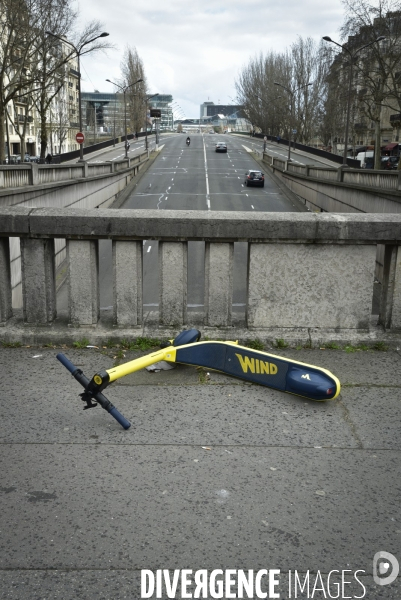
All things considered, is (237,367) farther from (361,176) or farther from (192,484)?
(361,176)

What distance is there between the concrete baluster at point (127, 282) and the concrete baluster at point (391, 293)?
7.31 feet

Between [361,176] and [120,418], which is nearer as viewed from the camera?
[120,418]

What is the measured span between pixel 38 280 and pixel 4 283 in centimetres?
35

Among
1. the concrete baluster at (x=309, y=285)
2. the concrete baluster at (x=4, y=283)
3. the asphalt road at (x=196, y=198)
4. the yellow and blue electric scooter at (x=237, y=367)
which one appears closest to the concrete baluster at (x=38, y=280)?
the concrete baluster at (x=4, y=283)

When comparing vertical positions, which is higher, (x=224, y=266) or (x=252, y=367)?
(x=224, y=266)

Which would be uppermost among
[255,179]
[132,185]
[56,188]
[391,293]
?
[391,293]

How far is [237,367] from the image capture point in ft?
14.7

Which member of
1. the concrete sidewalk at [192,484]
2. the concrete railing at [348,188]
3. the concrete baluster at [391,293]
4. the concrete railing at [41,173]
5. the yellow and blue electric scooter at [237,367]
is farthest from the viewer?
the concrete railing at [348,188]

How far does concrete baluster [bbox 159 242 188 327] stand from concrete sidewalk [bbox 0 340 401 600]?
787 mm

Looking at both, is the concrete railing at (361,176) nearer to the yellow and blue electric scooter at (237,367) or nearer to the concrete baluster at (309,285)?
the concrete baluster at (309,285)

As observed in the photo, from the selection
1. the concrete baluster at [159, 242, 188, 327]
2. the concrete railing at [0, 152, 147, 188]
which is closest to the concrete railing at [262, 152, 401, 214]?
the concrete railing at [0, 152, 147, 188]

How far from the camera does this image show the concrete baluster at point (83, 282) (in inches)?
200

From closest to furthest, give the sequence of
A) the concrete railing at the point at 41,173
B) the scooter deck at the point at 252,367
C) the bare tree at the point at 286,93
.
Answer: the scooter deck at the point at 252,367 → the concrete railing at the point at 41,173 → the bare tree at the point at 286,93

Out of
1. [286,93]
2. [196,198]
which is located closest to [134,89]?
[286,93]
